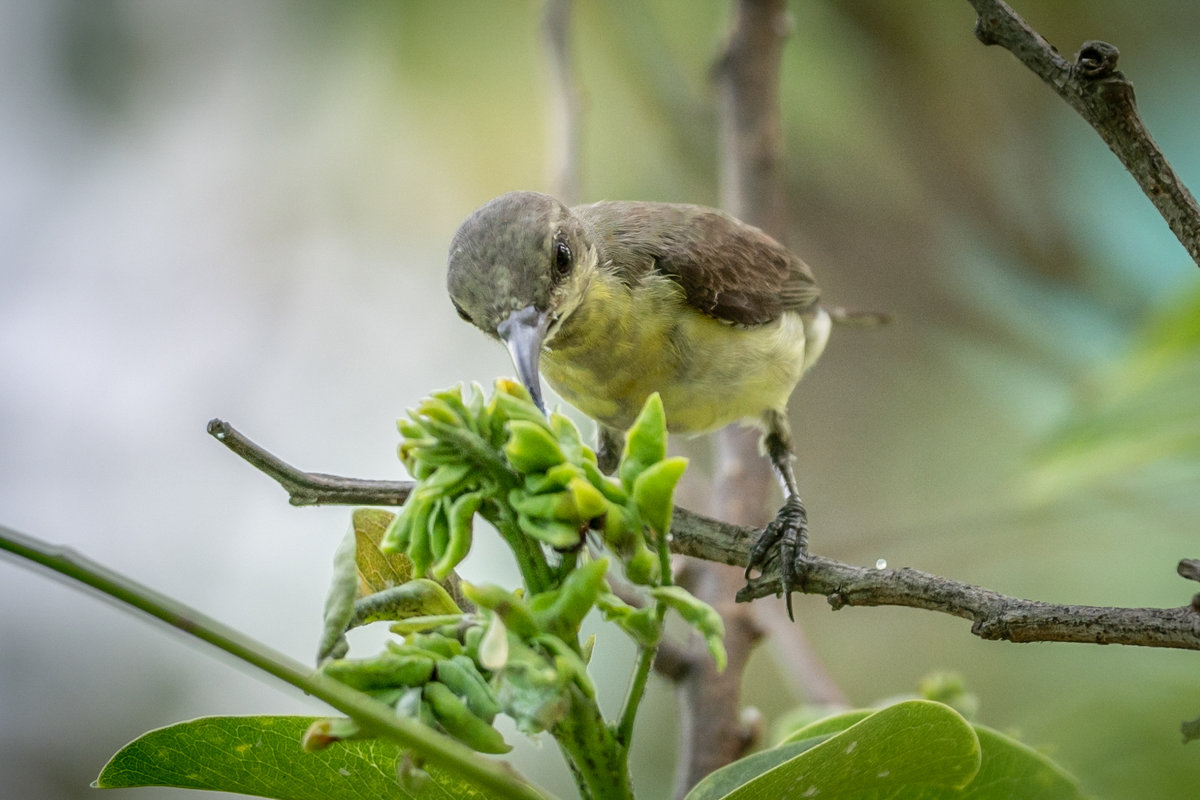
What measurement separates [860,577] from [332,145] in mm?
4615

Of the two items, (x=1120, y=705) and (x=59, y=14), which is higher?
(x=59, y=14)

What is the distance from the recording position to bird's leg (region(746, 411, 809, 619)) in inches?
83.5

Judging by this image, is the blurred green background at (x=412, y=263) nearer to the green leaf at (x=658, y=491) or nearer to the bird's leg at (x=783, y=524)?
the bird's leg at (x=783, y=524)

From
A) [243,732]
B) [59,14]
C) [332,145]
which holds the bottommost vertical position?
[243,732]

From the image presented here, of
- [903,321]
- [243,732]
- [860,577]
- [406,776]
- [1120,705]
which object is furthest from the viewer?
[903,321]

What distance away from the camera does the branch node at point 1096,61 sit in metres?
1.00

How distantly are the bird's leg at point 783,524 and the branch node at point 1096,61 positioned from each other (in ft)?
2.54

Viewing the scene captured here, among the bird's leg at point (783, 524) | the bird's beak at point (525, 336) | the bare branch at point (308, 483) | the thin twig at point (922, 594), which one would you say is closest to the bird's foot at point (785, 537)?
the bird's leg at point (783, 524)

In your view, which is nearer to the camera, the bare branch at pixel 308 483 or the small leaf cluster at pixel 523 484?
the small leaf cluster at pixel 523 484

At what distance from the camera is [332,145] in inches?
214

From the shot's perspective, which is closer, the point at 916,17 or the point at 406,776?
the point at 406,776

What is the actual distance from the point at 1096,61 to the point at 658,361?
5.65 ft

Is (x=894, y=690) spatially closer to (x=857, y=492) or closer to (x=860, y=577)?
(x=857, y=492)

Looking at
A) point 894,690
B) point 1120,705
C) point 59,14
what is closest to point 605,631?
point 894,690
